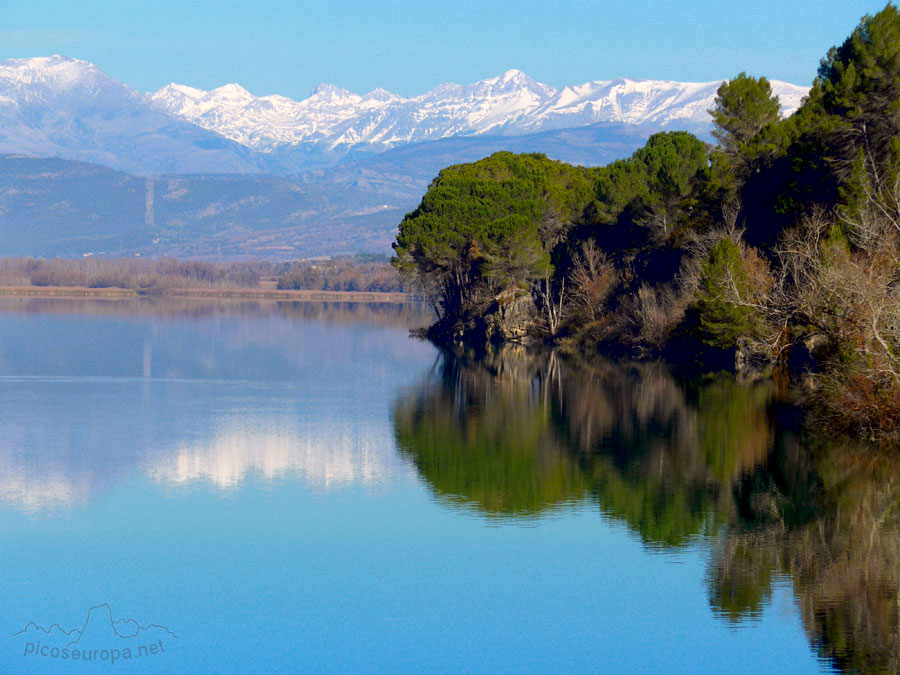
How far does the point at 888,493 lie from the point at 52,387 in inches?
1553

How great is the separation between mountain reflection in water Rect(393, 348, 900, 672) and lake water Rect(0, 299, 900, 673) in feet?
0.37

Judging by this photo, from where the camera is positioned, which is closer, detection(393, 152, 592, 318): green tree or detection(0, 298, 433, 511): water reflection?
detection(0, 298, 433, 511): water reflection

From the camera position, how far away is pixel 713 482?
32562 millimetres

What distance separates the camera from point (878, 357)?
36344 millimetres

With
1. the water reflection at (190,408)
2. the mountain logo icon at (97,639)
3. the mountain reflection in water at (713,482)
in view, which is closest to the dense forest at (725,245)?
the mountain reflection in water at (713,482)

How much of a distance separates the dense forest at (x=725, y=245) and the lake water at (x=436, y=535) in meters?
4.39

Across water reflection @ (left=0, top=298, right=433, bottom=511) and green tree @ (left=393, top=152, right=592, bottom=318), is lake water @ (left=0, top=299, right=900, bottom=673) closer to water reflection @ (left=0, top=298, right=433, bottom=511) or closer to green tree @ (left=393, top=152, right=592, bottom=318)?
water reflection @ (left=0, top=298, right=433, bottom=511)

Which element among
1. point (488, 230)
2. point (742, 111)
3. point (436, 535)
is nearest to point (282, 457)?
point (436, 535)

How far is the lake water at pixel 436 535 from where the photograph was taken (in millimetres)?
19625

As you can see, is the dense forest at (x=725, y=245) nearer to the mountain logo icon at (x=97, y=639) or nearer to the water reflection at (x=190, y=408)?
the water reflection at (x=190, y=408)

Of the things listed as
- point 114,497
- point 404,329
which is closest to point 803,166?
point 114,497

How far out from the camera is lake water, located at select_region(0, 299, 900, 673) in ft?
64.4

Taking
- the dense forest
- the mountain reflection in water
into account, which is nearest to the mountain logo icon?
the mountain reflection in water

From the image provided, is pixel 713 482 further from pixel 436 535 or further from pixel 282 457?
pixel 282 457
